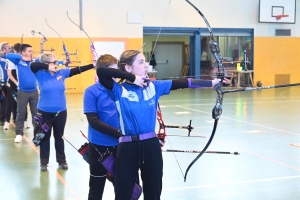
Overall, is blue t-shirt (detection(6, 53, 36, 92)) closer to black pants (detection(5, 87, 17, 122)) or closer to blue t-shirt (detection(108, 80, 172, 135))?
black pants (detection(5, 87, 17, 122))

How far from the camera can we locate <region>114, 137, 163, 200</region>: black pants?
8.64ft

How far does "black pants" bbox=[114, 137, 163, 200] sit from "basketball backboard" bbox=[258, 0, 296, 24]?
15544mm

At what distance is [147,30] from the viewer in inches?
633

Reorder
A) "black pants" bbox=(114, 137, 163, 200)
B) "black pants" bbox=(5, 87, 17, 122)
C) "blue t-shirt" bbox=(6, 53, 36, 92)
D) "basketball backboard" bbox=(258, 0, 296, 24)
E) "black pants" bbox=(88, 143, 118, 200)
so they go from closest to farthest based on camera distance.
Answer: "black pants" bbox=(114, 137, 163, 200), "black pants" bbox=(88, 143, 118, 200), "blue t-shirt" bbox=(6, 53, 36, 92), "black pants" bbox=(5, 87, 17, 122), "basketball backboard" bbox=(258, 0, 296, 24)

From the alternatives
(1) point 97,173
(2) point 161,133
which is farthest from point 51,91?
(1) point 97,173

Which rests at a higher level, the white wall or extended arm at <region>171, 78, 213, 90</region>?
the white wall

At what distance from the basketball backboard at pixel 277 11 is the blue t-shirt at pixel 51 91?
1378 centimetres

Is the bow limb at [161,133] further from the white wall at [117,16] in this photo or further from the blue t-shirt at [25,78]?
the white wall at [117,16]

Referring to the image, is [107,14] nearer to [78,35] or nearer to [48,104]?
[78,35]

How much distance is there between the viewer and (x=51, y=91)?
15.5ft

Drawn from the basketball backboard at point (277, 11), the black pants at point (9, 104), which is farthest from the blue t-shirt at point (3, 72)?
the basketball backboard at point (277, 11)

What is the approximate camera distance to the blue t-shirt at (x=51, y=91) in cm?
471

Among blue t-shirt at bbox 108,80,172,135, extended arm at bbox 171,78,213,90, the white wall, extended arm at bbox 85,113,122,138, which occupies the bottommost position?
extended arm at bbox 85,113,122,138

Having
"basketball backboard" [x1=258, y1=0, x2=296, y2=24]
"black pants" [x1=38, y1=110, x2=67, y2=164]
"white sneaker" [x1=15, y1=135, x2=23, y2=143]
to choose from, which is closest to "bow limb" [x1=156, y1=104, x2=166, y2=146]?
"black pants" [x1=38, y1=110, x2=67, y2=164]
